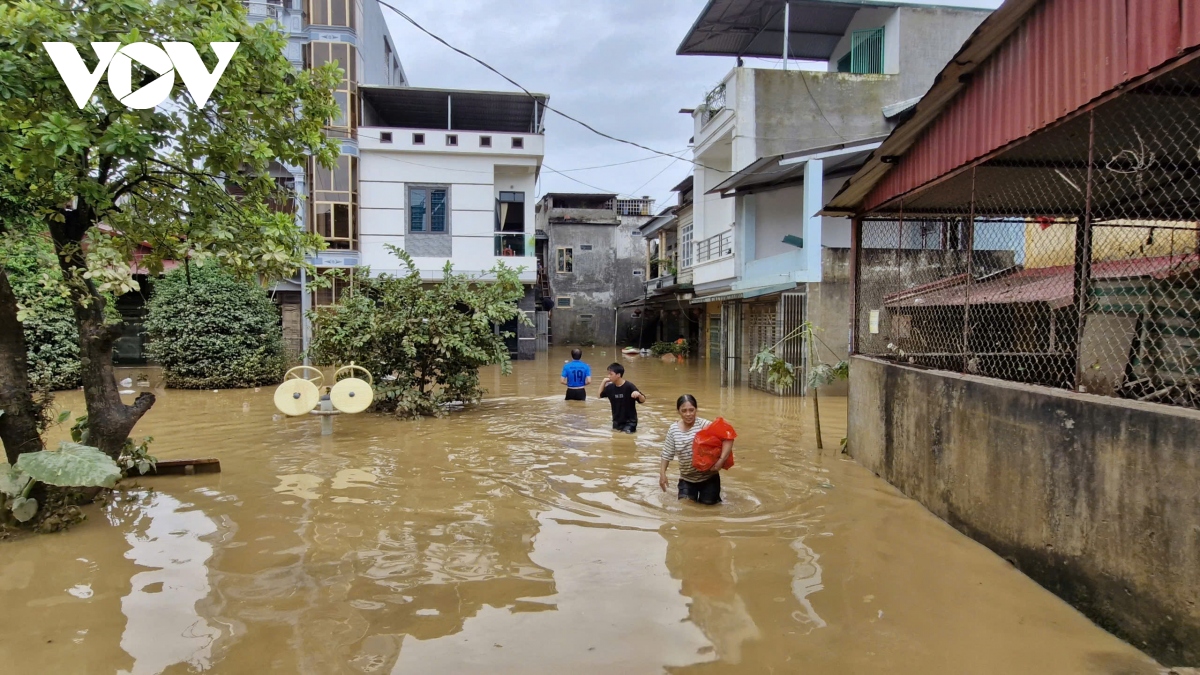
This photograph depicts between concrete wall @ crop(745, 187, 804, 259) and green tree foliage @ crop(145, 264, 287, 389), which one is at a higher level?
concrete wall @ crop(745, 187, 804, 259)

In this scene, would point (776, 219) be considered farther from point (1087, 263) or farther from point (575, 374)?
point (1087, 263)

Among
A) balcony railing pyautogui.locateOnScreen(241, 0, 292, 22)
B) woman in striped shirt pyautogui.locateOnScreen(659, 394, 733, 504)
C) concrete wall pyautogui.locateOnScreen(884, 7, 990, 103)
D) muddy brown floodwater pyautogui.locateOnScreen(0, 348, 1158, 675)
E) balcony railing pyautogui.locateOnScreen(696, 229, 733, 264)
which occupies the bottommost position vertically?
muddy brown floodwater pyautogui.locateOnScreen(0, 348, 1158, 675)

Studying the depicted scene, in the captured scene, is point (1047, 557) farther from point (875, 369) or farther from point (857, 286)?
point (857, 286)

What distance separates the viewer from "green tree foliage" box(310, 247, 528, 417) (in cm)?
1188

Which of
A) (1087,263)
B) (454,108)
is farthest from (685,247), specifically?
(1087,263)

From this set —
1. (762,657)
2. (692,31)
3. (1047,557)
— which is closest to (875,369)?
(1047,557)

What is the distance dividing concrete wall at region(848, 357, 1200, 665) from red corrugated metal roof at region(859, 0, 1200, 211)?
1.96 metres

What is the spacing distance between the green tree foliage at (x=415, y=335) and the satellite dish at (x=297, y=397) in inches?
65.6

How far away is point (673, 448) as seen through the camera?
6.61 meters

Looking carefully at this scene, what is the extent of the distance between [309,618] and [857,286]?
24.2ft

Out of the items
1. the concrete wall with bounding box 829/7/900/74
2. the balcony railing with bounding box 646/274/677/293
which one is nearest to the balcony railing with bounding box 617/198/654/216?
the balcony railing with bounding box 646/274/677/293

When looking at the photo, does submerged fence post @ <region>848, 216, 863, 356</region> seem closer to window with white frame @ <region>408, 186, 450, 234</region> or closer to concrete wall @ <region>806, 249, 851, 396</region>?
concrete wall @ <region>806, 249, 851, 396</region>

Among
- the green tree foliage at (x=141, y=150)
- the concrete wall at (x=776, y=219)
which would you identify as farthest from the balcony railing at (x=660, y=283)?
the green tree foliage at (x=141, y=150)

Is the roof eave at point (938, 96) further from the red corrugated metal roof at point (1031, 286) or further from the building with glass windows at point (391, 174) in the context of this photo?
the building with glass windows at point (391, 174)
